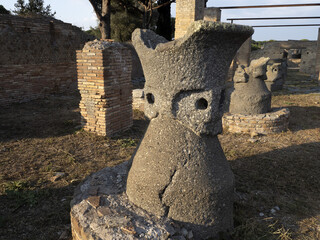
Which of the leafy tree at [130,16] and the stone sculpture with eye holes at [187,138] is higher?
the leafy tree at [130,16]

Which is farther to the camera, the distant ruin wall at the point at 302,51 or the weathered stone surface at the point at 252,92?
the distant ruin wall at the point at 302,51

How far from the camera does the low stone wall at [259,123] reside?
6.18 metres

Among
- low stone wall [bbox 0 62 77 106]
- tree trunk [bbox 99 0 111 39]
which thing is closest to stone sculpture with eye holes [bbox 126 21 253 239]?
low stone wall [bbox 0 62 77 106]

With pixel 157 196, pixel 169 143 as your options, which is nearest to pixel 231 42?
pixel 169 143

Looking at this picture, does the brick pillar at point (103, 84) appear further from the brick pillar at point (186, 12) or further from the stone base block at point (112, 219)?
the brick pillar at point (186, 12)

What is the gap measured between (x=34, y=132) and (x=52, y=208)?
11.2 feet

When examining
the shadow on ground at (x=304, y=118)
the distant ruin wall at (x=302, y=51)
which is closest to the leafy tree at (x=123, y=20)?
the distant ruin wall at (x=302, y=51)

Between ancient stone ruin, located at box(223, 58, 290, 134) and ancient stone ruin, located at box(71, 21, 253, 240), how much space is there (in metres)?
3.96

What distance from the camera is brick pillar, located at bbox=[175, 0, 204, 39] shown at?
1097 centimetres

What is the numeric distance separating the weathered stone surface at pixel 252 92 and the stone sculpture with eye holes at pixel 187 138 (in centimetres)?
430

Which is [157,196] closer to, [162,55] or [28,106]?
[162,55]

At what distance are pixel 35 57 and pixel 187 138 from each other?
9.34 m

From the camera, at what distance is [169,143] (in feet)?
7.95

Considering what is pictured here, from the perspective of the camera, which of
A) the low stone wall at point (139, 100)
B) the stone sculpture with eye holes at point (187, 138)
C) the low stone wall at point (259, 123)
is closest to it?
the stone sculpture with eye holes at point (187, 138)
